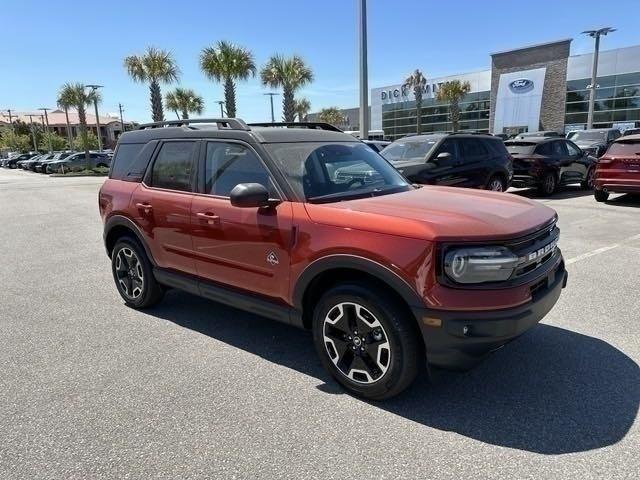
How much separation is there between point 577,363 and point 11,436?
12.6 ft

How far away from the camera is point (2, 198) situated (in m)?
18.9

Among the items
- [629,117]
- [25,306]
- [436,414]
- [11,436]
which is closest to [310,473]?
[436,414]

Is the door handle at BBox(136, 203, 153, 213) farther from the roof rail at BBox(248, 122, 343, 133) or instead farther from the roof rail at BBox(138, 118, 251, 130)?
the roof rail at BBox(248, 122, 343, 133)

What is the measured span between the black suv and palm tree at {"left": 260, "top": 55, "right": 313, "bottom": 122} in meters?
23.8

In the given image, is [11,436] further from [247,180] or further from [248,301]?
[247,180]

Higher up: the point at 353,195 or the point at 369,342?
the point at 353,195

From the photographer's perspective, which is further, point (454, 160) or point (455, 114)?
point (455, 114)

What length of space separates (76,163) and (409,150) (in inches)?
1481

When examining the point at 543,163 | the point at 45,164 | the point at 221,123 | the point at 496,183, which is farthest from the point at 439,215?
the point at 45,164

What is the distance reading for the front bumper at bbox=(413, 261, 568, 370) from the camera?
274 centimetres

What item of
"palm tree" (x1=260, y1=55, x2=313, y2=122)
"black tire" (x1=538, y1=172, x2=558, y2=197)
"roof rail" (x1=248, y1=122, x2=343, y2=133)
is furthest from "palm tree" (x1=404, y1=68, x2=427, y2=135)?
"roof rail" (x1=248, y1=122, x2=343, y2=133)

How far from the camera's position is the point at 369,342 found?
3.12 metres

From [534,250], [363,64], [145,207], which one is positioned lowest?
[534,250]

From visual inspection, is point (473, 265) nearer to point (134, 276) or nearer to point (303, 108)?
point (134, 276)
